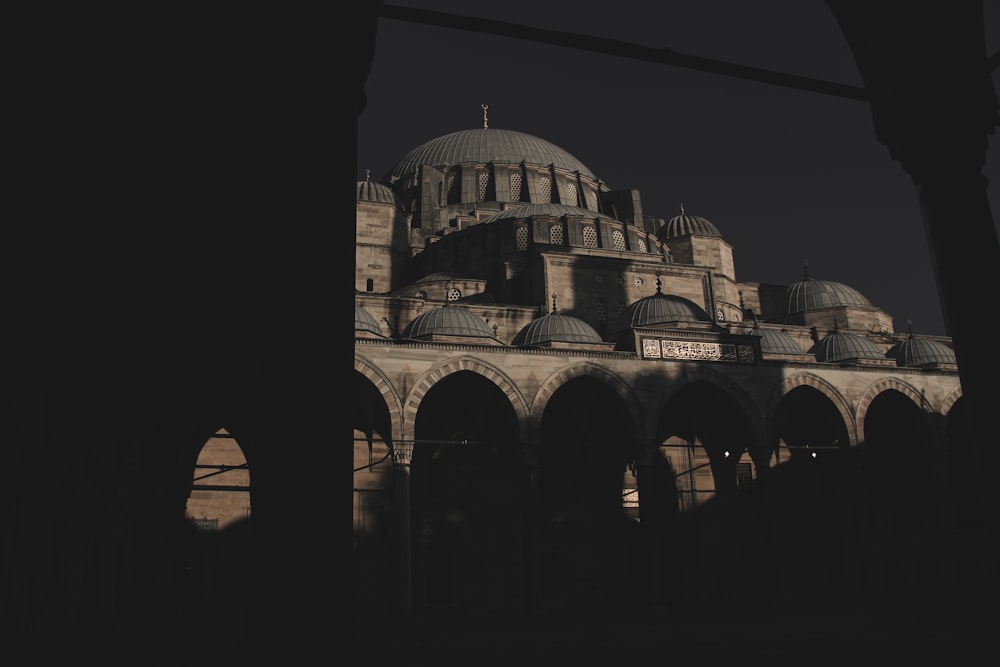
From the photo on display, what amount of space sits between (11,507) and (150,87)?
26.1ft

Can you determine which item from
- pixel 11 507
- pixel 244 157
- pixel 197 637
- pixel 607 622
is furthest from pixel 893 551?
pixel 244 157

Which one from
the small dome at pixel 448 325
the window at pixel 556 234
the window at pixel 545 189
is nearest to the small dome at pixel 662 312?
the small dome at pixel 448 325

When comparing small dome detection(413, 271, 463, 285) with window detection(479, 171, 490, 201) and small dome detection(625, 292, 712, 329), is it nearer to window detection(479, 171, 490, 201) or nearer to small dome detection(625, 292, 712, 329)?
small dome detection(625, 292, 712, 329)

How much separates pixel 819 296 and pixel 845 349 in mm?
6812

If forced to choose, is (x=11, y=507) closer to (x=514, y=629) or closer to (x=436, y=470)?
(x=514, y=629)

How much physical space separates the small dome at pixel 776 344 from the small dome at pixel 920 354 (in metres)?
2.99

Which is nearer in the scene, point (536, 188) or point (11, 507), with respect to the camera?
point (11, 507)

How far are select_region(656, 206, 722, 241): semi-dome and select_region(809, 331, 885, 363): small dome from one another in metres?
9.15

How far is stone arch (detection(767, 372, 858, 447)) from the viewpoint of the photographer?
766 inches

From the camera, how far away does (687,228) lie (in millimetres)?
32656

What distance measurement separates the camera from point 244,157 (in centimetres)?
488

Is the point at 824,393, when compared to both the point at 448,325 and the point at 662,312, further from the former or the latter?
the point at 448,325

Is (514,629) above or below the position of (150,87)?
below

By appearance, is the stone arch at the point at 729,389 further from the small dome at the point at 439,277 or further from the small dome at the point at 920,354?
the small dome at the point at 439,277
